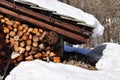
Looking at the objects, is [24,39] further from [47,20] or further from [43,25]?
[47,20]

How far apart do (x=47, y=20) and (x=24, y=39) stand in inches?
35.6

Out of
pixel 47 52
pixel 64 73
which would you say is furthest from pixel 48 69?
pixel 47 52

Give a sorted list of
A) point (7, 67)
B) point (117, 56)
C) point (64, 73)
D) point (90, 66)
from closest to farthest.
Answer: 1. point (64, 73)
2. point (7, 67)
3. point (90, 66)
4. point (117, 56)

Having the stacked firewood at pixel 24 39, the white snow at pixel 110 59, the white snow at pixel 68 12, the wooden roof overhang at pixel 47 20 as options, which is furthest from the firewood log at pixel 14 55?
the white snow at pixel 110 59

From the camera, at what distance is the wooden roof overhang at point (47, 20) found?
10.6 metres

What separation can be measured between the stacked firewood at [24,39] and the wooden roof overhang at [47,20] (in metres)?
0.21

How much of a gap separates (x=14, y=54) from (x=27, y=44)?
50 centimetres

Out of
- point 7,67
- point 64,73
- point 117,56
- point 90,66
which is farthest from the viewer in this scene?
point 117,56

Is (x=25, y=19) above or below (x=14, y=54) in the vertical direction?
above

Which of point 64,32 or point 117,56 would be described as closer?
point 64,32

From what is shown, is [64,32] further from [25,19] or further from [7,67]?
[7,67]

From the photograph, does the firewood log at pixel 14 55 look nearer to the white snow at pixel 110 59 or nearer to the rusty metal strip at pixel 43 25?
the rusty metal strip at pixel 43 25

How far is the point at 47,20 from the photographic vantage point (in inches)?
420

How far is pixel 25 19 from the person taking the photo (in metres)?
10.6
